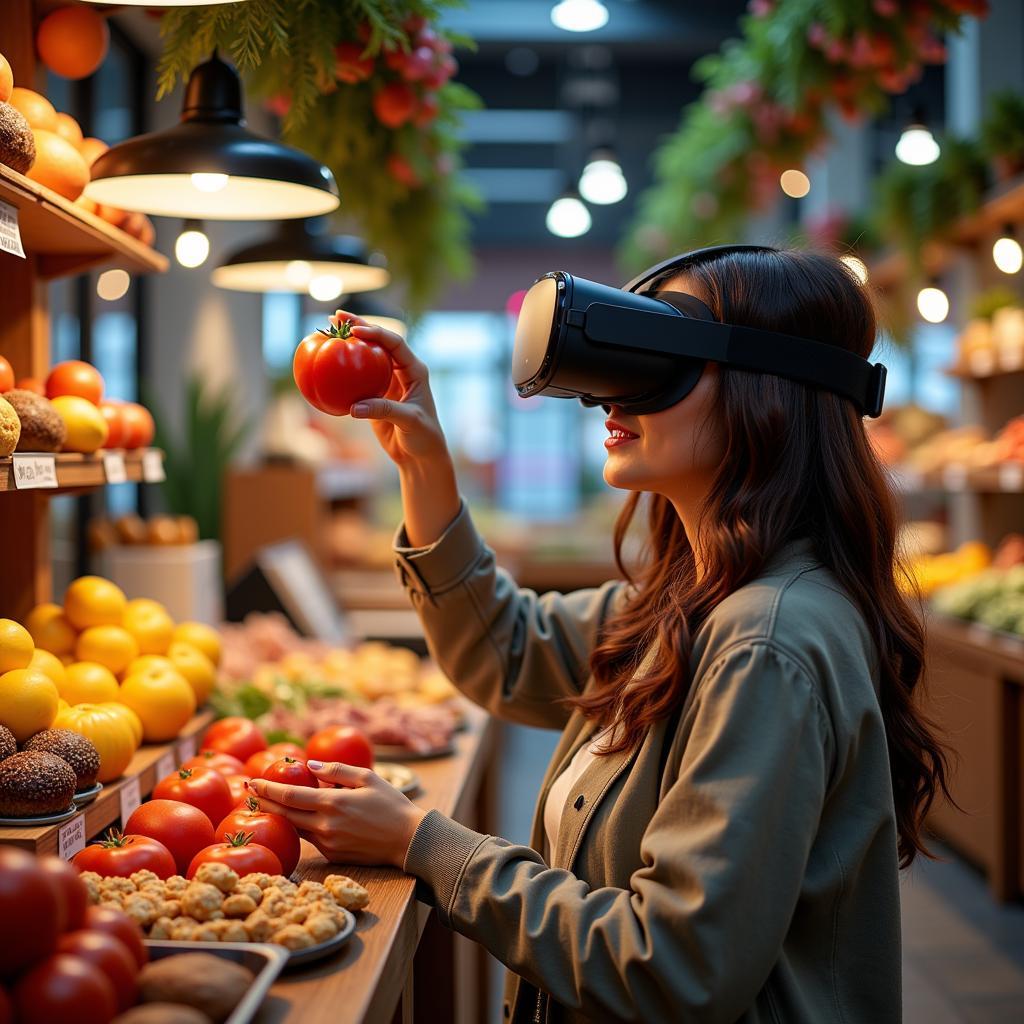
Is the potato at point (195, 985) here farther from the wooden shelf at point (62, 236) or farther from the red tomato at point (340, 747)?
the wooden shelf at point (62, 236)

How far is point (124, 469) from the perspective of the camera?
219 cm

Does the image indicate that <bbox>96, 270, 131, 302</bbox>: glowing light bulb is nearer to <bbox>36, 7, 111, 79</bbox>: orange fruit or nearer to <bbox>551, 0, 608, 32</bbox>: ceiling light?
<bbox>551, 0, 608, 32</bbox>: ceiling light

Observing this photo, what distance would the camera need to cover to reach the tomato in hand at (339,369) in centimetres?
172

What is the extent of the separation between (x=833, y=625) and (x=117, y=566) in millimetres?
3116

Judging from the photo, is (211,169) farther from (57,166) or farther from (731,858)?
(731,858)

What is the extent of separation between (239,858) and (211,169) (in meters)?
1.05

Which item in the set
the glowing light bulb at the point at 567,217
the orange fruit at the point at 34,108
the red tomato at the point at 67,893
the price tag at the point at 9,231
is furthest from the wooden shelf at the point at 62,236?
the glowing light bulb at the point at 567,217

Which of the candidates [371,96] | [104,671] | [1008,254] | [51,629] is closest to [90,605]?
[51,629]

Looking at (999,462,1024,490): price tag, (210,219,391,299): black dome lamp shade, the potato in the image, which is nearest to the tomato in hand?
the potato

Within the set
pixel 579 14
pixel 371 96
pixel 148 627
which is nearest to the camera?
pixel 148 627

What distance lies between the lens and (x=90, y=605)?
6.97 ft

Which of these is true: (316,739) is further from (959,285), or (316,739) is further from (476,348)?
(476,348)

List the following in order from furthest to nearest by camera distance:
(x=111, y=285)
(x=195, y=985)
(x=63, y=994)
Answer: (x=111, y=285), (x=195, y=985), (x=63, y=994)

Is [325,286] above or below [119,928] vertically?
above
